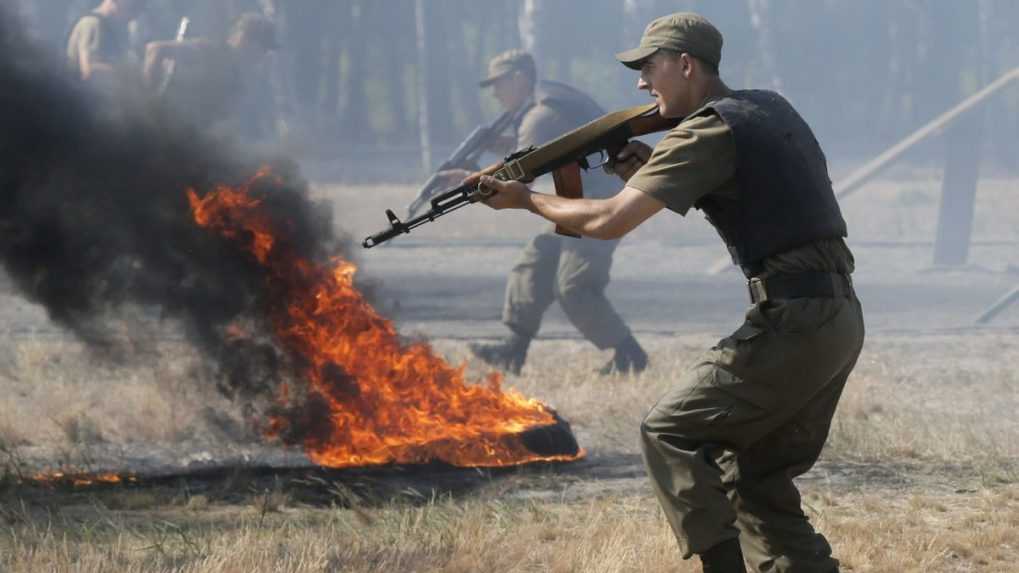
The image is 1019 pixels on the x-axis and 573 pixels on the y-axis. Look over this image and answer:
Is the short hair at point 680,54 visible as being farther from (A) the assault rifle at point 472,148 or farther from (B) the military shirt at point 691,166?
(A) the assault rifle at point 472,148

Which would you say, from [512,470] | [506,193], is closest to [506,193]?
[506,193]

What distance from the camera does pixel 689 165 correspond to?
436cm

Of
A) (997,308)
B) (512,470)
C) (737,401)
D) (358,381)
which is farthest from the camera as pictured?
(997,308)

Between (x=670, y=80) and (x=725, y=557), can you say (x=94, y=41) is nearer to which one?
(x=670, y=80)

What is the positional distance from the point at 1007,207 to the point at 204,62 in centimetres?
1747

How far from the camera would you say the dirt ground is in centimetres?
532

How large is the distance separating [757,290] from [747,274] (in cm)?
8

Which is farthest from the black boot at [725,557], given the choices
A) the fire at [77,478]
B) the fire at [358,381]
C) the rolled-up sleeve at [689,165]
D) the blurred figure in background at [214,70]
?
the blurred figure in background at [214,70]

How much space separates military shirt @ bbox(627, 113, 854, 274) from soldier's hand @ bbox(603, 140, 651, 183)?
42 centimetres

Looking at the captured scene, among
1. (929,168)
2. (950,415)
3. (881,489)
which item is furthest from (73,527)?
(929,168)

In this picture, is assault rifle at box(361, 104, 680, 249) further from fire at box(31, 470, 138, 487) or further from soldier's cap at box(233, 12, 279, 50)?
soldier's cap at box(233, 12, 279, 50)

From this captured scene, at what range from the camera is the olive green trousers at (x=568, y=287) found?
10.5 meters

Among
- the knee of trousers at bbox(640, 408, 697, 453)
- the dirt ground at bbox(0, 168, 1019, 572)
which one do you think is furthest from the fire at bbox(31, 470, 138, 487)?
the knee of trousers at bbox(640, 408, 697, 453)

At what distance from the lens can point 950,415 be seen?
8.81 metres
